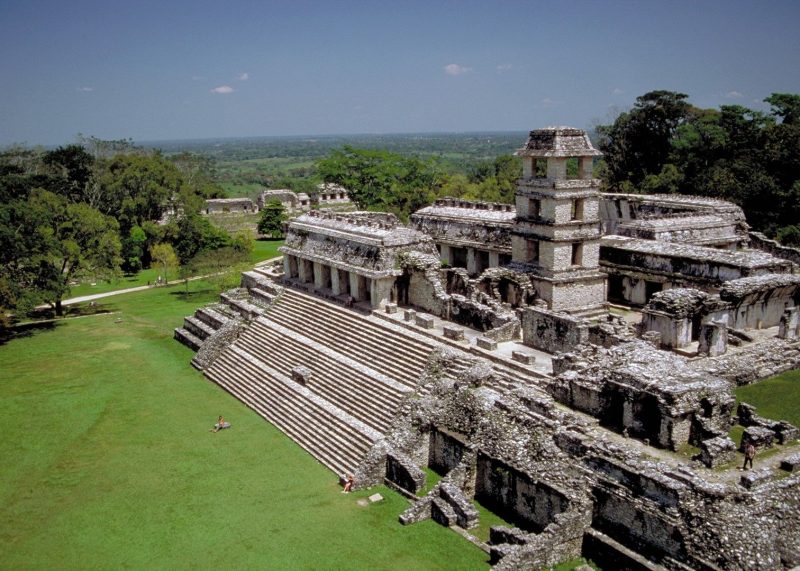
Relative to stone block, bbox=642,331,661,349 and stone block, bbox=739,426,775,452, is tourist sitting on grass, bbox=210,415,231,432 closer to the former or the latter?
stone block, bbox=642,331,661,349

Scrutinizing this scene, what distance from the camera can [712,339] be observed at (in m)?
18.8

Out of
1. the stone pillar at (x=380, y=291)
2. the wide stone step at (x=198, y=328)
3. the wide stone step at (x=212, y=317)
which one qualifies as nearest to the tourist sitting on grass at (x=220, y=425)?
the stone pillar at (x=380, y=291)

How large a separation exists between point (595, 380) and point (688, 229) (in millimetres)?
14782

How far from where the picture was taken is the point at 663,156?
5381cm

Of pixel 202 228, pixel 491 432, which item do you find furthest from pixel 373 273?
pixel 202 228

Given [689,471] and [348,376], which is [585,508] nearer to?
[689,471]

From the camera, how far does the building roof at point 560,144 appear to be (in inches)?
937

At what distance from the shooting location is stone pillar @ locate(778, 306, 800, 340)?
66.4ft

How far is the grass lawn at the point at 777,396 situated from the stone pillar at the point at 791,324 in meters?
1.21

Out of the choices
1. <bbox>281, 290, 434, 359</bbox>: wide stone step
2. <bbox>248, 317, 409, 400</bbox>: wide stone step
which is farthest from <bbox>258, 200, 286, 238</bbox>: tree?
<bbox>248, 317, 409, 400</bbox>: wide stone step

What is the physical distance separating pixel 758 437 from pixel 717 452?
111cm

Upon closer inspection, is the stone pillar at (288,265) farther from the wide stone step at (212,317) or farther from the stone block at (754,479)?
the stone block at (754,479)

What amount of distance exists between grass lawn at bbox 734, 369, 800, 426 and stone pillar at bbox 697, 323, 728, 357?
3.69ft

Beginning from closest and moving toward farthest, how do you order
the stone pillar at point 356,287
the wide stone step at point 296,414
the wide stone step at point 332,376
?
1. the wide stone step at point 296,414
2. the wide stone step at point 332,376
3. the stone pillar at point 356,287
